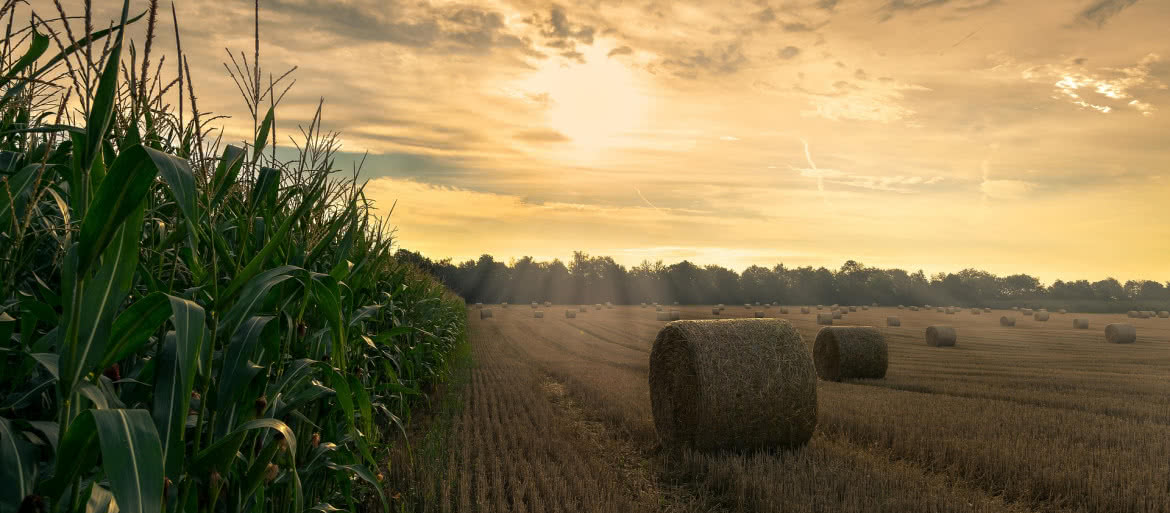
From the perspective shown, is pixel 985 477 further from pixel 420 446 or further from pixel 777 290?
pixel 777 290

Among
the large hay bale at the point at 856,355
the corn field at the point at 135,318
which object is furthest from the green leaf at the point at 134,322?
the large hay bale at the point at 856,355

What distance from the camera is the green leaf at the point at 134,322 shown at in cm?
160

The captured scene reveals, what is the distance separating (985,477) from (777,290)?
274 ft

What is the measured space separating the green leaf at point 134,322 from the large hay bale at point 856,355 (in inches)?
653

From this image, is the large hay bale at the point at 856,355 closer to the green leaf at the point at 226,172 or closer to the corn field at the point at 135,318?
the corn field at the point at 135,318

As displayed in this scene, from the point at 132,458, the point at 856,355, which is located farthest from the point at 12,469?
the point at 856,355

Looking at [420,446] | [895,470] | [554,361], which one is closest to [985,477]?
[895,470]

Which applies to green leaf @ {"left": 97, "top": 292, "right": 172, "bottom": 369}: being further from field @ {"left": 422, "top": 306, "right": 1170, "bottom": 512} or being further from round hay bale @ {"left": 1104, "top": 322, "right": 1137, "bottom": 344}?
round hay bale @ {"left": 1104, "top": 322, "right": 1137, "bottom": 344}

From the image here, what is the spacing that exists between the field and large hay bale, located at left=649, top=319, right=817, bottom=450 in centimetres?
31

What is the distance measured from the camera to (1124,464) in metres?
7.63

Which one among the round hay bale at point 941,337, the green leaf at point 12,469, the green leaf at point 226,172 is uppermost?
the green leaf at point 226,172

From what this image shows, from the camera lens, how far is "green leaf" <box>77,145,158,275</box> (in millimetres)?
1303

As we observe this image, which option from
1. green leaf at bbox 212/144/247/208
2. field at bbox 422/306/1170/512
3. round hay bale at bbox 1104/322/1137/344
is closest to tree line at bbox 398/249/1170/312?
round hay bale at bbox 1104/322/1137/344

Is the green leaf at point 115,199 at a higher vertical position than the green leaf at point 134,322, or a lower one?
higher
